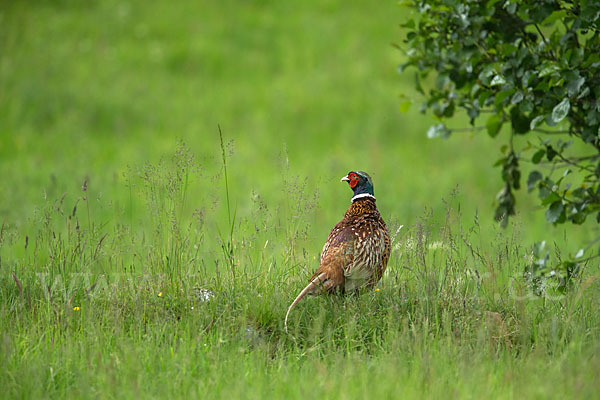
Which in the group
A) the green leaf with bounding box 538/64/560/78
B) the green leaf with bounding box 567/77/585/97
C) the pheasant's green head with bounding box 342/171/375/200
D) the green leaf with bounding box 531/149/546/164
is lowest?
the pheasant's green head with bounding box 342/171/375/200

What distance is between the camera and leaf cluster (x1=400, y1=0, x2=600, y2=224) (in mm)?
4316

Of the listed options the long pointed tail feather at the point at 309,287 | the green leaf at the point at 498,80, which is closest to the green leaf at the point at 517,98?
the green leaf at the point at 498,80

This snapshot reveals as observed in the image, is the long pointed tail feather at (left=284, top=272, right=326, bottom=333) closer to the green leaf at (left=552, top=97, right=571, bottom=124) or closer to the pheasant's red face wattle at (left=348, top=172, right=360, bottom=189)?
the pheasant's red face wattle at (left=348, top=172, right=360, bottom=189)

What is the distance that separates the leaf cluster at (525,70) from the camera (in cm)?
432

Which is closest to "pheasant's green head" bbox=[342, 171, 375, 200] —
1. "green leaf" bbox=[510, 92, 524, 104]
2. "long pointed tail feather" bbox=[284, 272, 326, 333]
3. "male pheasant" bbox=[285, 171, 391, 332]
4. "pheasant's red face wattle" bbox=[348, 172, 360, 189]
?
"pheasant's red face wattle" bbox=[348, 172, 360, 189]

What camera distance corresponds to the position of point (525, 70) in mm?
4633

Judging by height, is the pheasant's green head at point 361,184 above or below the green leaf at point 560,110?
below

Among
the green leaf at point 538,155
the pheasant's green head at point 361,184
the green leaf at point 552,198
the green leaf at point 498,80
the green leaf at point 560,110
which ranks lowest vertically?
the green leaf at point 552,198

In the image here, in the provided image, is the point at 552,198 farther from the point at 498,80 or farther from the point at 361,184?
the point at 361,184

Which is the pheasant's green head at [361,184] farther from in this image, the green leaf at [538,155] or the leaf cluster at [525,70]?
the green leaf at [538,155]

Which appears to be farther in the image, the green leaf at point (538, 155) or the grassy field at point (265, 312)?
the green leaf at point (538, 155)

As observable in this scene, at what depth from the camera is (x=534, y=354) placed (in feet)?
12.6

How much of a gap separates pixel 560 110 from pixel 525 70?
53 centimetres

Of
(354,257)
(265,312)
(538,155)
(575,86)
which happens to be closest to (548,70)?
(575,86)
